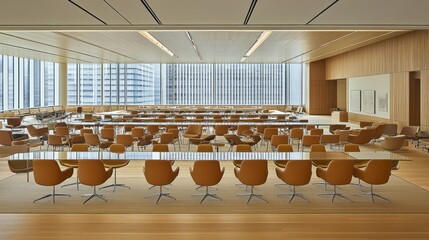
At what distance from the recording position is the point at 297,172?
656 centimetres

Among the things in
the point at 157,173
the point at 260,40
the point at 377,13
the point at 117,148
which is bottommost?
the point at 157,173

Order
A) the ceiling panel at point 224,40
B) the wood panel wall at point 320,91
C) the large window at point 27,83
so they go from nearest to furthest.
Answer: the ceiling panel at point 224,40
the large window at point 27,83
the wood panel wall at point 320,91

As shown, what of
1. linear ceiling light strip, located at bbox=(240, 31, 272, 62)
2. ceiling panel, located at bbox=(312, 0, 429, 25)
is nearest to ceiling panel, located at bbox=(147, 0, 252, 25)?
ceiling panel, located at bbox=(312, 0, 429, 25)

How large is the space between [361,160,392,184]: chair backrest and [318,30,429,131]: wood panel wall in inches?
340

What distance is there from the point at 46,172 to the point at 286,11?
14.0ft

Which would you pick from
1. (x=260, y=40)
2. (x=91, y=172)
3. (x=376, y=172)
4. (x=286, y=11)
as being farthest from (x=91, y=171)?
(x=260, y=40)

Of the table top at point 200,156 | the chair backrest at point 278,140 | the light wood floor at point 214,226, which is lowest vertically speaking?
the light wood floor at point 214,226

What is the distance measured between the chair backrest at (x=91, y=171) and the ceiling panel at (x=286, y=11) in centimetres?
326

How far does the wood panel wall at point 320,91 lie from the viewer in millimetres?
27594

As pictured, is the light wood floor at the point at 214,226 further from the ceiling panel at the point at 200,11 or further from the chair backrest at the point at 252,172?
the ceiling panel at the point at 200,11

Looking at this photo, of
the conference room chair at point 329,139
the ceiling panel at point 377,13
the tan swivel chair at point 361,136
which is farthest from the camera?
the tan swivel chair at point 361,136

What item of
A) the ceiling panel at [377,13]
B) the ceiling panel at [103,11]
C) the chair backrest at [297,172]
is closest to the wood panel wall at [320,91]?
the ceiling panel at [377,13]

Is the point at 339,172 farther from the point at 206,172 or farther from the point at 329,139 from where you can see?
the point at 329,139

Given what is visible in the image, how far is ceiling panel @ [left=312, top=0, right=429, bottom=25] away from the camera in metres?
6.08
